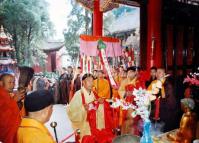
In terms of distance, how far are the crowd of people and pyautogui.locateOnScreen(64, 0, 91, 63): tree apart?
451 millimetres

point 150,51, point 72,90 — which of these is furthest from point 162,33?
point 72,90

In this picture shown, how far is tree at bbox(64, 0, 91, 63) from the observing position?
5527 mm

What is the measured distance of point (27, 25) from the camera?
4934mm

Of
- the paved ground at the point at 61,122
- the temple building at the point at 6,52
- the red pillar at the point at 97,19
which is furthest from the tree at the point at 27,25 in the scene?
the paved ground at the point at 61,122

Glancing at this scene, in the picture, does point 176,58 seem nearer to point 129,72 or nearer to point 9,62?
point 129,72

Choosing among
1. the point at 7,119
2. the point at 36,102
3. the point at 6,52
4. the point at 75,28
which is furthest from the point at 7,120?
the point at 75,28

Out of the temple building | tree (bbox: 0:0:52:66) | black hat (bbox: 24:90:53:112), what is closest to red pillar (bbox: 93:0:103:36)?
tree (bbox: 0:0:52:66)

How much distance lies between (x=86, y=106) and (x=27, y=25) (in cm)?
225

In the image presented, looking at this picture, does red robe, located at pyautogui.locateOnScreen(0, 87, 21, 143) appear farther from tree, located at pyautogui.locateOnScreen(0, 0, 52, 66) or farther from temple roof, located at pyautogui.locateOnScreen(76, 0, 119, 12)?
temple roof, located at pyautogui.locateOnScreen(76, 0, 119, 12)

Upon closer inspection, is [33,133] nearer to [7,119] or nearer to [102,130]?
[7,119]

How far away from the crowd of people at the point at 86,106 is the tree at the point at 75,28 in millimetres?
451

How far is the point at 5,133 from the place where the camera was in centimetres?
244

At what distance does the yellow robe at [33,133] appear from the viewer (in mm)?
1550

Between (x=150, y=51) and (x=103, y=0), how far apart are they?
1.37 metres
